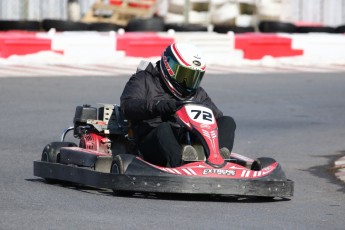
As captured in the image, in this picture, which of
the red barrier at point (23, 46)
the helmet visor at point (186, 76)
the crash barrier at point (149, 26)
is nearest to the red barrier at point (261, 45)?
the crash barrier at point (149, 26)

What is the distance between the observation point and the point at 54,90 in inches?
554

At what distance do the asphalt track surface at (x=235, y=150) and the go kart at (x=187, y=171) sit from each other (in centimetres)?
9

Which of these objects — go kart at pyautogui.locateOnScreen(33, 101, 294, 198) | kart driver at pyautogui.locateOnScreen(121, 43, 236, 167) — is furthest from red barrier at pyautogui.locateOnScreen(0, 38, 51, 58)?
kart driver at pyautogui.locateOnScreen(121, 43, 236, 167)

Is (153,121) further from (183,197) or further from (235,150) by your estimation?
(235,150)

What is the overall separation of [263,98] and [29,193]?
7.43 metres

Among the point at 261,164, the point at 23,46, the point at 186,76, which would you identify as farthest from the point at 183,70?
the point at 23,46

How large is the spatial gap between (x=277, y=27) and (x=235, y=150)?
1212 cm

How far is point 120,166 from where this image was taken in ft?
22.4

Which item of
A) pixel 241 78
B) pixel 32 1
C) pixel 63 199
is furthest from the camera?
pixel 32 1

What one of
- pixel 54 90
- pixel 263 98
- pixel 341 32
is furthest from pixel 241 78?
pixel 341 32

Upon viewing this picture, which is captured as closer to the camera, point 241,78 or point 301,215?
point 301,215

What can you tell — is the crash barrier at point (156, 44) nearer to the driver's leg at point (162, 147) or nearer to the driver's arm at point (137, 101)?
the driver's arm at point (137, 101)

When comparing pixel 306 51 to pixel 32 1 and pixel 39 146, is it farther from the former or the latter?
pixel 39 146

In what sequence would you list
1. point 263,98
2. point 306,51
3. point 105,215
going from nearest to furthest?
point 105,215 → point 263,98 → point 306,51
